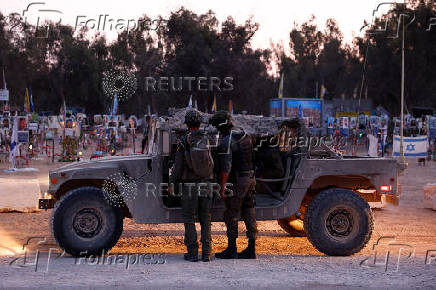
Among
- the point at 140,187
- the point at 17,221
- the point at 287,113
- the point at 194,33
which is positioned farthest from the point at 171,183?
the point at 194,33

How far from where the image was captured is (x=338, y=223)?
7.88 metres

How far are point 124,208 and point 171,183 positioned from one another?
3.86 feet

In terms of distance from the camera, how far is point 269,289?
5707 millimetres

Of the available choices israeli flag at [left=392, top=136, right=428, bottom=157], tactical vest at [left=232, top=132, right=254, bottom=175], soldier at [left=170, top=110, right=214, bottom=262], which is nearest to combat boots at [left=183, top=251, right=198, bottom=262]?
soldier at [left=170, top=110, right=214, bottom=262]

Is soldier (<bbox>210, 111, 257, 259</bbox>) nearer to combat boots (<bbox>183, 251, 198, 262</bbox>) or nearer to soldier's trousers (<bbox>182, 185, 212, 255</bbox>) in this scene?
soldier's trousers (<bbox>182, 185, 212, 255</bbox>)

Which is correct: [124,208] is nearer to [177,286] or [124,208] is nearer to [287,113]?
[177,286]

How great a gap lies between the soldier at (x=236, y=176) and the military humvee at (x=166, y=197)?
32 centimetres

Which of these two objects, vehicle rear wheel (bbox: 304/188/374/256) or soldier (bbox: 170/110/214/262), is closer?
soldier (bbox: 170/110/214/262)

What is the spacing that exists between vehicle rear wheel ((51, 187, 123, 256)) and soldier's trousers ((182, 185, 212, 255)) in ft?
3.05

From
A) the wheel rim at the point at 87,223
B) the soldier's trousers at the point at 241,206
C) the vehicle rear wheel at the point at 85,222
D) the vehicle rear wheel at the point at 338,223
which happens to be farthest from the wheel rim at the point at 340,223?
→ the wheel rim at the point at 87,223

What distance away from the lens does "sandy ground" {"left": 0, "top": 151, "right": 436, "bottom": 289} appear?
5953mm

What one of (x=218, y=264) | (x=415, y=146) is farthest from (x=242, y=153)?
(x=415, y=146)

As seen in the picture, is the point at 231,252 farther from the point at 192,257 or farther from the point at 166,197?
the point at 166,197

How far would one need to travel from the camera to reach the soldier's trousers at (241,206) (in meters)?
7.44
